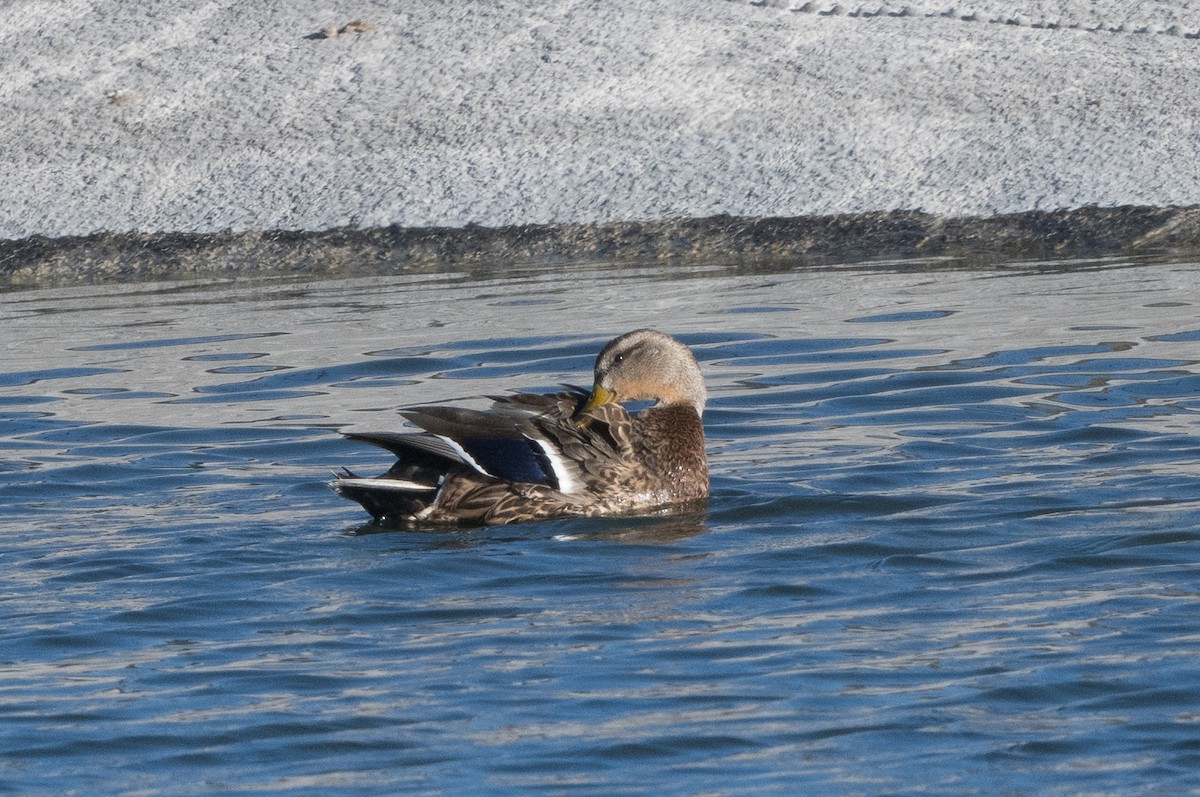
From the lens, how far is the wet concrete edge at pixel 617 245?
14.1m

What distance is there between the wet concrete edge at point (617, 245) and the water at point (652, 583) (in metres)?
2.54

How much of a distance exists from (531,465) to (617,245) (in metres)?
7.61

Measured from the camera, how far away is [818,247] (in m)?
14.5

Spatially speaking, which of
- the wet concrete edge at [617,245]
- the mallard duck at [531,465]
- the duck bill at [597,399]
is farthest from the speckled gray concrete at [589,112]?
the mallard duck at [531,465]

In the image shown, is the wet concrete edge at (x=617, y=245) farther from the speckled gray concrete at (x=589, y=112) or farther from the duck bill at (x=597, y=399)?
the duck bill at (x=597, y=399)

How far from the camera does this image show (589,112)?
15.7 m

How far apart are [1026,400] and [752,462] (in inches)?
62.2

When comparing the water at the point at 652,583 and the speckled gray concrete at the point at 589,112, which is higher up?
the speckled gray concrete at the point at 589,112

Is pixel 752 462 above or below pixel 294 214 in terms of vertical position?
below

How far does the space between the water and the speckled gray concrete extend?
340 cm

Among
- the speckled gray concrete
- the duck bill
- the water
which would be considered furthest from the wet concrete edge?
the duck bill

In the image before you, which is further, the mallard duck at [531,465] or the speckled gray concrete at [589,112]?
the speckled gray concrete at [589,112]

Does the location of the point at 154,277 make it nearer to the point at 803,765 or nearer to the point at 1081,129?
the point at 1081,129

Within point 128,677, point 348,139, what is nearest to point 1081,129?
point 348,139
